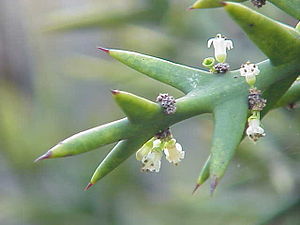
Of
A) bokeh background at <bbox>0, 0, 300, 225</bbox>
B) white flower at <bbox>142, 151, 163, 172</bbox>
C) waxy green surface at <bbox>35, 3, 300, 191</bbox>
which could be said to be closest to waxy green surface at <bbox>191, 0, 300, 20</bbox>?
waxy green surface at <bbox>35, 3, 300, 191</bbox>

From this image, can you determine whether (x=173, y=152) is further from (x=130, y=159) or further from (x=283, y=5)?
(x=130, y=159)

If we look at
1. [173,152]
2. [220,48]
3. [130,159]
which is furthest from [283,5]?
[130,159]

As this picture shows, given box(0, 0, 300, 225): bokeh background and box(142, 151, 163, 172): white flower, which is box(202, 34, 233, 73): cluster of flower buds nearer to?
box(142, 151, 163, 172): white flower

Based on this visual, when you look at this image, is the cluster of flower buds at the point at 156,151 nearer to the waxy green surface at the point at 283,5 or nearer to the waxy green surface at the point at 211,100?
the waxy green surface at the point at 211,100

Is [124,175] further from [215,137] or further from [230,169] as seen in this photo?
[215,137]

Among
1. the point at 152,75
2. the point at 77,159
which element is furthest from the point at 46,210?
the point at 152,75

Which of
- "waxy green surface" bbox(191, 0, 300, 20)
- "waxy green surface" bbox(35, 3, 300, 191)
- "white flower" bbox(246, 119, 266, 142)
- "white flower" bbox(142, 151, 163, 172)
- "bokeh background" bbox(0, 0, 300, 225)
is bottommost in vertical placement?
"bokeh background" bbox(0, 0, 300, 225)
